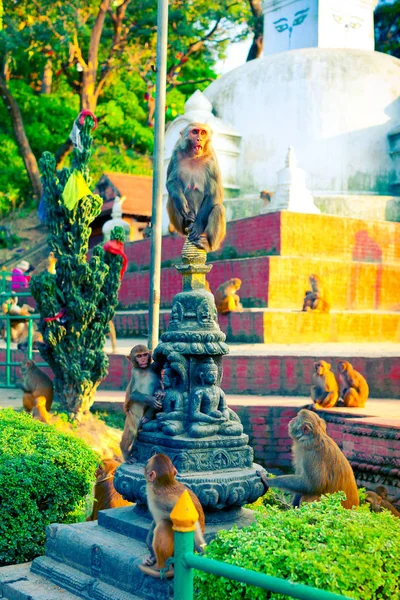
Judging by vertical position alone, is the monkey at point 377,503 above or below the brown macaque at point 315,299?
below

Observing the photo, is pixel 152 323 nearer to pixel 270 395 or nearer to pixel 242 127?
pixel 270 395

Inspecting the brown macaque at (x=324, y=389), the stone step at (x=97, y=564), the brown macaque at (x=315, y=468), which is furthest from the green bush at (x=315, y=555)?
the brown macaque at (x=324, y=389)

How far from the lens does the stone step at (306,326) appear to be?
40.0 ft

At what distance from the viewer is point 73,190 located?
9.51 meters

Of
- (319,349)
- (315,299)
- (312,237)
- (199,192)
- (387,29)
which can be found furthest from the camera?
(387,29)

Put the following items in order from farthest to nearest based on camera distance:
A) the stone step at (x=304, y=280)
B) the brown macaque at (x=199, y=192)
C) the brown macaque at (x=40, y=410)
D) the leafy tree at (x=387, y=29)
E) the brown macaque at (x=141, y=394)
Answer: the leafy tree at (x=387, y=29) < the stone step at (x=304, y=280) < the brown macaque at (x=40, y=410) < the brown macaque at (x=199, y=192) < the brown macaque at (x=141, y=394)

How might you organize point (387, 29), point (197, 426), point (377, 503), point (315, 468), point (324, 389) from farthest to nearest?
point (387, 29) < point (324, 389) < point (377, 503) < point (315, 468) < point (197, 426)

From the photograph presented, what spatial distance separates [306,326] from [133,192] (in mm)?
13069

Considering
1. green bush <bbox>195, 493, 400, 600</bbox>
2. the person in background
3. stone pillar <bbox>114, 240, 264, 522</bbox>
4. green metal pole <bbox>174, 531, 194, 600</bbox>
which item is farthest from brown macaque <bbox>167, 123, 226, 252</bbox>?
the person in background

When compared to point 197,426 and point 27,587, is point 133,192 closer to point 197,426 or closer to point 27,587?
point 197,426

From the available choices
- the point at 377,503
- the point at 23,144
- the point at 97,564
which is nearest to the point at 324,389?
the point at 377,503

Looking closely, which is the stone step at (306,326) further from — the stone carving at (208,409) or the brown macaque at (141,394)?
the stone carving at (208,409)

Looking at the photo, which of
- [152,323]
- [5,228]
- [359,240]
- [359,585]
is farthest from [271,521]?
[5,228]

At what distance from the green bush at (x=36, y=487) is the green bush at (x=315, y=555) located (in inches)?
84.3
